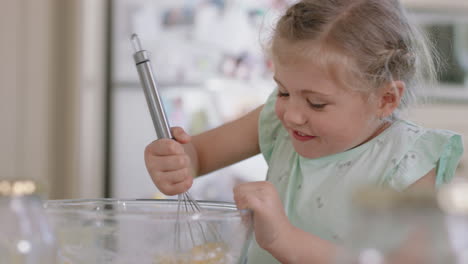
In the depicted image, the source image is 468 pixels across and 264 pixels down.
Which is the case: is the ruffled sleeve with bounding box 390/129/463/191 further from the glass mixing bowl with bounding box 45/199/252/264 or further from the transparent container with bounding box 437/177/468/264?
the transparent container with bounding box 437/177/468/264

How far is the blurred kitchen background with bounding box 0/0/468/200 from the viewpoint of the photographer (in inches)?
100.0

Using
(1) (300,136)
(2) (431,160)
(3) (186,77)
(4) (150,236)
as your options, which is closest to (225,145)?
(1) (300,136)

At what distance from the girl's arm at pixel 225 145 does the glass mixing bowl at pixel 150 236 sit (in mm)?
503

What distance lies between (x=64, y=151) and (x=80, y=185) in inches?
6.6

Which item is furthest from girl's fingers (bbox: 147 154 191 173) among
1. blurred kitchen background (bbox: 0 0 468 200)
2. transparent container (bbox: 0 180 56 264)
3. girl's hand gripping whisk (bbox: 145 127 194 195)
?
blurred kitchen background (bbox: 0 0 468 200)

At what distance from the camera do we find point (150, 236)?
0.50 meters

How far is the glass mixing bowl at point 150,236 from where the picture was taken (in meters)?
0.49

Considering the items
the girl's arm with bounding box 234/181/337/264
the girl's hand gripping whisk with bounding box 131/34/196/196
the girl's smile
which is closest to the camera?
the girl's arm with bounding box 234/181/337/264

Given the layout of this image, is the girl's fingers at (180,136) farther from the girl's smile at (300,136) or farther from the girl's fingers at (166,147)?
the girl's smile at (300,136)

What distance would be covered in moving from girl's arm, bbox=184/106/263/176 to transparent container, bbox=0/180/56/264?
62 centimetres

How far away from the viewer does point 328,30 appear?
822mm

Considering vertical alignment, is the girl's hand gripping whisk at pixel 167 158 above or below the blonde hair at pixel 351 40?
below

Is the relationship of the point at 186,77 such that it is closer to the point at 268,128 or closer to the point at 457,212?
the point at 268,128

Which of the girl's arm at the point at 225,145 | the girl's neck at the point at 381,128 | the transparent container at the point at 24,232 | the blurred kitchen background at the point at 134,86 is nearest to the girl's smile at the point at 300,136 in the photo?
A: the girl's neck at the point at 381,128
